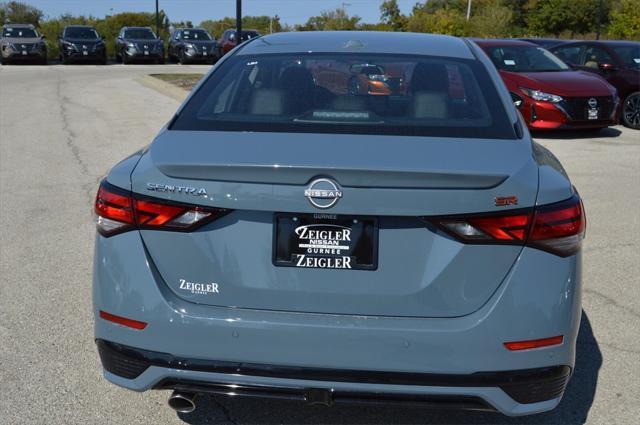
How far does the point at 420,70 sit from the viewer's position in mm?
3816

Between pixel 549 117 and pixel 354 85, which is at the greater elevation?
pixel 354 85

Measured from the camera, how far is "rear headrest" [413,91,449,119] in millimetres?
3436

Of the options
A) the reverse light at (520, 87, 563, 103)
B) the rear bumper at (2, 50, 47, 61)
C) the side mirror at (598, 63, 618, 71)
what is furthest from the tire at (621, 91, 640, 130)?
the rear bumper at (2, 50, 47, 61)

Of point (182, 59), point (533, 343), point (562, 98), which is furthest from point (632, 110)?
point (182, 59)

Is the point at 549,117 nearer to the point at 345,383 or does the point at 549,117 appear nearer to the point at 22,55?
the point at 345,383

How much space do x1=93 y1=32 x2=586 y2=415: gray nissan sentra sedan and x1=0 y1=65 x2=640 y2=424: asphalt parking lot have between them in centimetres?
73

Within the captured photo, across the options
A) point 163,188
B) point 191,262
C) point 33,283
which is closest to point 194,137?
point 163,188

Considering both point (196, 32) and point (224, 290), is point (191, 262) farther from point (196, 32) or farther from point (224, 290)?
point (196, 32)

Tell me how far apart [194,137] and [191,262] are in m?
0.52

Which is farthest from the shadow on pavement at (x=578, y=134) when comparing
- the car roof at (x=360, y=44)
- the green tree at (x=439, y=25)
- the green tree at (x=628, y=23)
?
the green tree at (x=439, y=25)

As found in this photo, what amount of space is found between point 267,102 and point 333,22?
61873 mm

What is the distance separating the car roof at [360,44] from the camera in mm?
3984

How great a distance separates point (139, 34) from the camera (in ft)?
118

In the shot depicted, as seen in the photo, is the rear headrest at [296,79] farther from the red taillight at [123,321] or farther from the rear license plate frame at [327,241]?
the red taillight at [123,321]
